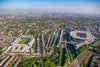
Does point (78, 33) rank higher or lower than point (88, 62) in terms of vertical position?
higher

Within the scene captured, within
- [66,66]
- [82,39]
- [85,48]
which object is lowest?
[66,66]

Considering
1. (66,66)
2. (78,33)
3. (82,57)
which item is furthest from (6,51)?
(78,33)

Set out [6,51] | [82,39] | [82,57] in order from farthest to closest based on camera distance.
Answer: [82,39], [6,51], [82,57]

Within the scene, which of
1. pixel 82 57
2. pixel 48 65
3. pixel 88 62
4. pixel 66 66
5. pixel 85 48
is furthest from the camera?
pixel 85 48

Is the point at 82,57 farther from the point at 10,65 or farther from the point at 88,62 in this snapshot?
the point at 10,65

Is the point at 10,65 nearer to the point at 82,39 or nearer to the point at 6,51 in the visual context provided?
the point at 6,51

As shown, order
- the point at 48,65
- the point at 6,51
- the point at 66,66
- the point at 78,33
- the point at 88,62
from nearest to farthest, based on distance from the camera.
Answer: the point at 48,65 < the point at 66,66 < the point at 88,62 < the point at 6,51 < the point at 78,33

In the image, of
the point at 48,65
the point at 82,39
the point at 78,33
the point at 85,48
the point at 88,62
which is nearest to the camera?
the point at 48,65

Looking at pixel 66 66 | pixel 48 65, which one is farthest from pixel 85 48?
pixel 48 65

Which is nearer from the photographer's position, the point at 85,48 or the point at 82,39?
the point at 85,48
